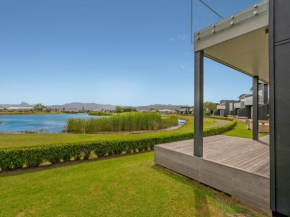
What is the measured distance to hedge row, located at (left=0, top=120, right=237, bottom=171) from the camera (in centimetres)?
472

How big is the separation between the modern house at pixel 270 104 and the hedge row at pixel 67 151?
91.7 inches

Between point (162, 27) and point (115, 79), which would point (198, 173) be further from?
point (115, 79)

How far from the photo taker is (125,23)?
12.5 meters

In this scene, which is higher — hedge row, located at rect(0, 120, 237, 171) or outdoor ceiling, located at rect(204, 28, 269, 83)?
outdoor ceiling, located at rect(204, 28, 269, 83)

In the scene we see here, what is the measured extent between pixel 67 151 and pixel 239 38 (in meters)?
6.26

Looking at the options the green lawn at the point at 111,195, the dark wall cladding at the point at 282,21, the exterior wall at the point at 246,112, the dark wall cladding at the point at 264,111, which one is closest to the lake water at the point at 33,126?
the green lawn at the point at 111,195

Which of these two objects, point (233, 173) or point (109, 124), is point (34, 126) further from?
point (233, 173)

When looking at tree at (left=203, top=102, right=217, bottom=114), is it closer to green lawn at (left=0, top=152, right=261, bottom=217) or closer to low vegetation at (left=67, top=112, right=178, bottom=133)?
low vegetation at (left=67, top=112, right=178, bottom=133)

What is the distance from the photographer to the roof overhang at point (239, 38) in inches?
97.1

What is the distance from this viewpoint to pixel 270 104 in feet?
6.13

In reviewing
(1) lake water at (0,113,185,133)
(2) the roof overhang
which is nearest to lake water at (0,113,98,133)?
(1) lake water at (0,113,185,133)

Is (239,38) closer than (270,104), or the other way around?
(270,104)

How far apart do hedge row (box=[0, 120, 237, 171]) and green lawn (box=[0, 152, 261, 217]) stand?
0.67m

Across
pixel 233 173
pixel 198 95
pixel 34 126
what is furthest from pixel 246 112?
pixel 34 126
